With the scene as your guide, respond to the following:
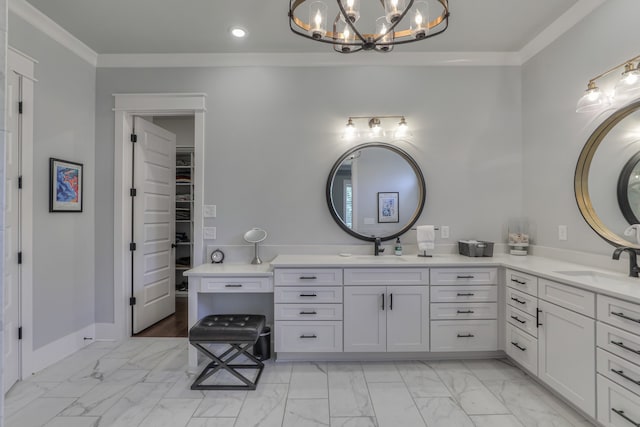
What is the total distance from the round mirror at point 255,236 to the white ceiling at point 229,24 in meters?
1.80

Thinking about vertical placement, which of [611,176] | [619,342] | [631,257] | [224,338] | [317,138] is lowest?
[224,338]

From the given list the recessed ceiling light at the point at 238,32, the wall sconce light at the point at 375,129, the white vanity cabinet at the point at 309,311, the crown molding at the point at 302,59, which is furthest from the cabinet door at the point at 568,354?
the recessed ceiling light at the point at 238,32

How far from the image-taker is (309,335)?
8.24 feet

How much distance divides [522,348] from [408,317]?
0.85m

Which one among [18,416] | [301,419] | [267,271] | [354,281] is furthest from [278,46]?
[18,416]

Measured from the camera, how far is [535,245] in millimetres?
2875

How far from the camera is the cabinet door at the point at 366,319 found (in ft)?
8.23

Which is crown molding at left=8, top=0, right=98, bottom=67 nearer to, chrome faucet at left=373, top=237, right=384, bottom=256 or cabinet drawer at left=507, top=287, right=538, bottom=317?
chrome faucet at left=373, top=237, right=384, bottom=256

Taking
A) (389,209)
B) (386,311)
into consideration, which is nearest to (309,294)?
(386,311)

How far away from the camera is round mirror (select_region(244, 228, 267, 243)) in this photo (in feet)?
9.50

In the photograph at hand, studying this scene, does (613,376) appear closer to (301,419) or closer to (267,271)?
(301,419)

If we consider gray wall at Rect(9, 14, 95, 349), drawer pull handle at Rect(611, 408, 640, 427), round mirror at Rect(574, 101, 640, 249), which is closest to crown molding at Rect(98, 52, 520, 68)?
gray wall at Rect(9, 14, 95, 349)

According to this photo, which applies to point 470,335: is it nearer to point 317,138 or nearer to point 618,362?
point 618,362

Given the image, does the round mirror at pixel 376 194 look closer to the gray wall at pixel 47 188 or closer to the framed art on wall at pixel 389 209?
the framed art on wall at pixel 389 209
